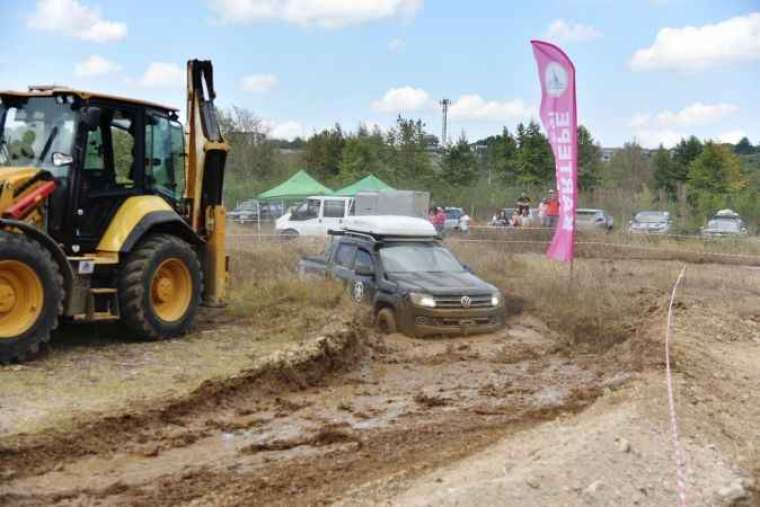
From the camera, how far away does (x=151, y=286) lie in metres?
10.3

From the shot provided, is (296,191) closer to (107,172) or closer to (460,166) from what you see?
(460,166)

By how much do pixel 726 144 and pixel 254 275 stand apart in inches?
2009

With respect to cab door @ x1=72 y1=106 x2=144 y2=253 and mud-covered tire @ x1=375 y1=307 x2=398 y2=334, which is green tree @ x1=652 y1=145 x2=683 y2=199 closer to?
mud-covered tire @ x1=375 y1=307 x2=398 y2=334

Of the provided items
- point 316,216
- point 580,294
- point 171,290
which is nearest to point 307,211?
point 316,216

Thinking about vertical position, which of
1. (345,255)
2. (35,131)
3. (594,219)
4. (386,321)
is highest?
(35,131)

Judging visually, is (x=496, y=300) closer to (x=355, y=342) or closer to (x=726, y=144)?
(x=355, y=342)

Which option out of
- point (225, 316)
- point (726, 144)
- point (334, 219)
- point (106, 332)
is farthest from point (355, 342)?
point (726, 144)

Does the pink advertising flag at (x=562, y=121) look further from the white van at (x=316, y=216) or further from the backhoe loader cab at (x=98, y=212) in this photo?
the white van at (x=316, y=216)

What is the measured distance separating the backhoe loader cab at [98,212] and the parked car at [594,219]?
26719 mm

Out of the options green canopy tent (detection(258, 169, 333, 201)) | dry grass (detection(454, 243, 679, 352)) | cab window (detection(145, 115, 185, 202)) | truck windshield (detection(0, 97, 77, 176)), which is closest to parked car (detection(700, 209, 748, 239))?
dry grass (detection(454, 243, 679, 352))

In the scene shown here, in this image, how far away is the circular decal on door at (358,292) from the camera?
13.5 metres

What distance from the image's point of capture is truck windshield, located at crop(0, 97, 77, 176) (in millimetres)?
9812

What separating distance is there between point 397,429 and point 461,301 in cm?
509

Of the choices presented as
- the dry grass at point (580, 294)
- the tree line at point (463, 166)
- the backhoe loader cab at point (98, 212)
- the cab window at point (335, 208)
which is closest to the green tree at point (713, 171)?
the tree line at point (463, 166)
